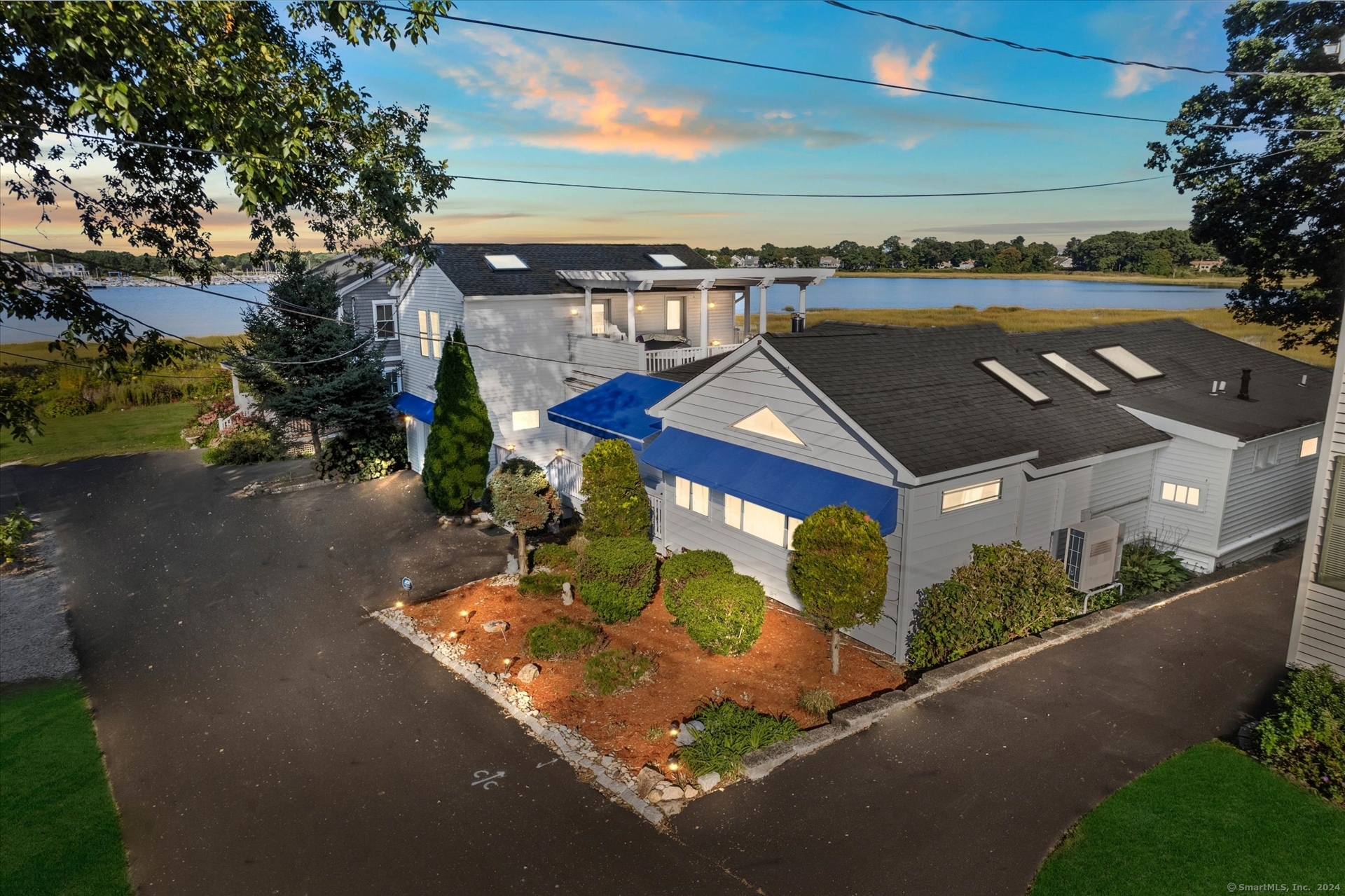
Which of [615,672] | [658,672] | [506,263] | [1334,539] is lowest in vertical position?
[658,672]

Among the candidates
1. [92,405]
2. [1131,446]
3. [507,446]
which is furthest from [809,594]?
[92,405]

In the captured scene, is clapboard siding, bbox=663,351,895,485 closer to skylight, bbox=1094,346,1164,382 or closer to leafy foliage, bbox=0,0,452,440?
leafy foliage, bbox=0,0,452,440

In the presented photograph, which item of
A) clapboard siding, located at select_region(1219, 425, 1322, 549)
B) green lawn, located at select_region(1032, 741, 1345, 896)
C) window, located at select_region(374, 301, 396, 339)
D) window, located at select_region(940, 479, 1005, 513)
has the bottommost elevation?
green lawn, located at select_region(1032, 741, 1345, 896)

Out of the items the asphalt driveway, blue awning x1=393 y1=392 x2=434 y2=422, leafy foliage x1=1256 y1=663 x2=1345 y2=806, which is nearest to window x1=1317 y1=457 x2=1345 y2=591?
leafy foliage x1=1256 y1=663 x2=1345 y2=806

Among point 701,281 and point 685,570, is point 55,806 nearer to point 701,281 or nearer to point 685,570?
point 685,570

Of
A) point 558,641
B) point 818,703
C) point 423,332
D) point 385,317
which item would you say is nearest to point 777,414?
point 818,703
